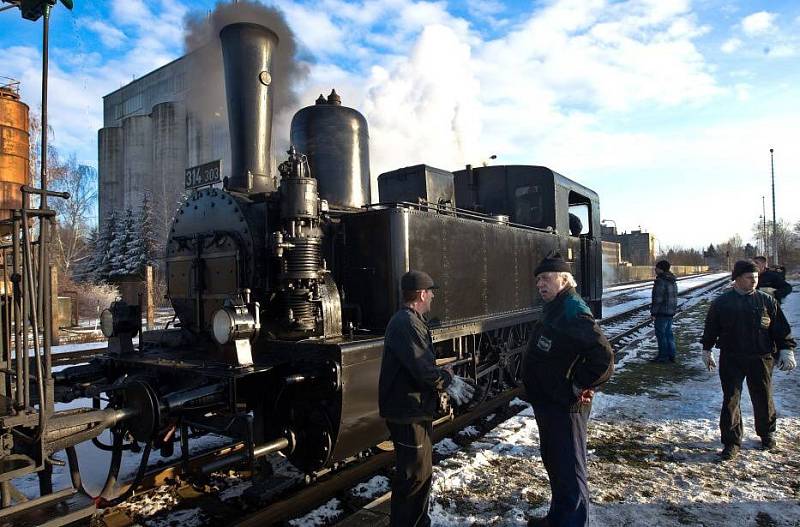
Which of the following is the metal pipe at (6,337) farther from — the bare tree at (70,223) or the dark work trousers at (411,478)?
the bare tree at (70,223)

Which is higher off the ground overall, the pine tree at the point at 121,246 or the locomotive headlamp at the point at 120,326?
the pine tree at the point at 121,246

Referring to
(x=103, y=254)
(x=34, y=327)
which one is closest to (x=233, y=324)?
(x=34, y=327)

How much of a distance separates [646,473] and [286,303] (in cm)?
308

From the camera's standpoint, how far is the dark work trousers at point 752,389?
172 inches

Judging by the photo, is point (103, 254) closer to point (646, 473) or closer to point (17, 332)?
point (17, 332)

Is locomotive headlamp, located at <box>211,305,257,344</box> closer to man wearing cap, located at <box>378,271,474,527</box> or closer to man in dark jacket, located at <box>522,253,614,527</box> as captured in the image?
man wearing cap, located at <box>378,271,474,527</box>

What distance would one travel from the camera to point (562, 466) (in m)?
2.97

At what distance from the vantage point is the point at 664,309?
8867 millimetres

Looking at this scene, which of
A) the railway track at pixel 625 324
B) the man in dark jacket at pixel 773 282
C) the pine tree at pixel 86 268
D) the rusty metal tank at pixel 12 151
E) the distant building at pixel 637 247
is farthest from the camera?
the distant building at pixel 637 247

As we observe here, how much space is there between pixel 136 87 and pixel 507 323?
48.2m

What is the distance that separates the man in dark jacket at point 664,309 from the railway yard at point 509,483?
294cm

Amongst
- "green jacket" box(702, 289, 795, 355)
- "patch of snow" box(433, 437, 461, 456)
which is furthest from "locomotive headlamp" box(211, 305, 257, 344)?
"green jacket" box(702, 289, 795, 355)

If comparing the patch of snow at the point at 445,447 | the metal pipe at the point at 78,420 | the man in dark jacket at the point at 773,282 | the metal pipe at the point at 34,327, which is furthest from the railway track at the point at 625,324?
the metal pipe at the point at 34,327

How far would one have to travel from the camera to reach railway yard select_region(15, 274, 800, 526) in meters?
3.42
